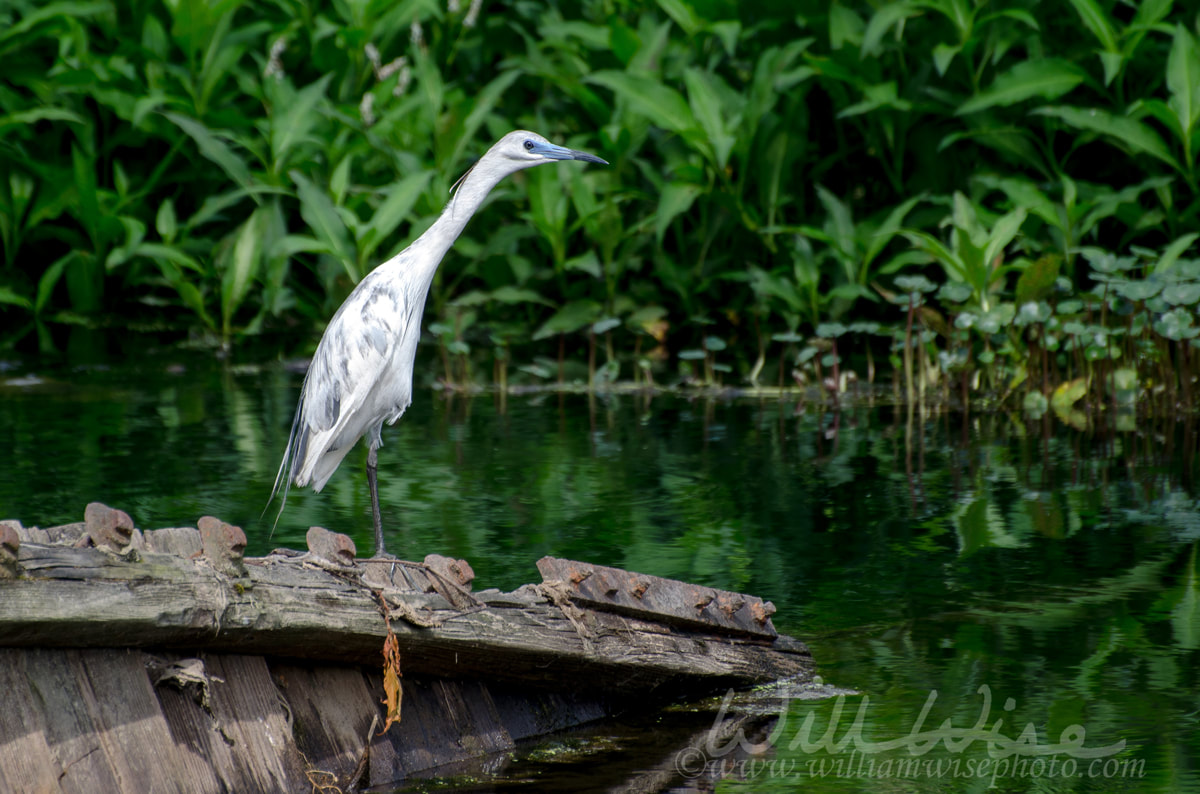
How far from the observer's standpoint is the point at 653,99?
969 centimetres

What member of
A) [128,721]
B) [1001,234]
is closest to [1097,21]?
[1001,234]

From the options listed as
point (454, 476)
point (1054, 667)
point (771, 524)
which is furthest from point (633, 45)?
point (1054, 667)

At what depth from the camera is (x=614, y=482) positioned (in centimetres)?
689

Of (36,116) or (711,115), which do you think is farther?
(36,116)

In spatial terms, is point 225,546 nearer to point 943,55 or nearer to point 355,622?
point 355,622

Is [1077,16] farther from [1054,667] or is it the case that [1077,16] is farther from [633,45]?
[1054,667]

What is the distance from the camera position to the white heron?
186 inches

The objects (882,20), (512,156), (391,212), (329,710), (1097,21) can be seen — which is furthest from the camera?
(391,212)

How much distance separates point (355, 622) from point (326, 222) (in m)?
6.38

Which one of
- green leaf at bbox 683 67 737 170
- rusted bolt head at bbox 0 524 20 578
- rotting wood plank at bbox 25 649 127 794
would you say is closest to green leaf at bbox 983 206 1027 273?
green leaf at bbox 683 67 737 170

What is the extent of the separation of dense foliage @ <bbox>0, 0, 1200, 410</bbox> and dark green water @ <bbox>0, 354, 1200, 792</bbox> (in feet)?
2.85

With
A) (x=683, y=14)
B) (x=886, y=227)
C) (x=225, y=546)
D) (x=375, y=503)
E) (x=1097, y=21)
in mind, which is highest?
(x=683, y=14)

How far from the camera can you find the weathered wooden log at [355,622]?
3045mm

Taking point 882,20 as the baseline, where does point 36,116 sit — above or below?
below
